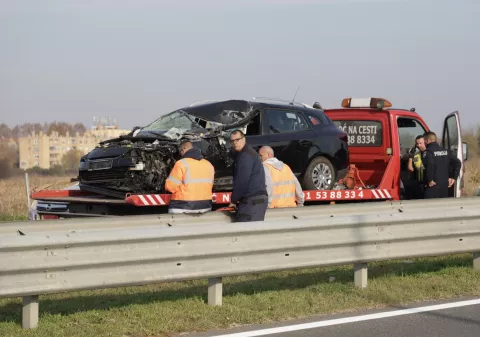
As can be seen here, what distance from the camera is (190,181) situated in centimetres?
905

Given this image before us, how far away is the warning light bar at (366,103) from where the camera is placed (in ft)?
44.8

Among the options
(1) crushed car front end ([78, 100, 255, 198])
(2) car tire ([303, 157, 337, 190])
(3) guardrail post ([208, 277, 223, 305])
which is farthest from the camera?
(2) car tire ([303, 157, 337, 190])

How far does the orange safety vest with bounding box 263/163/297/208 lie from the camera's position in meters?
9.93

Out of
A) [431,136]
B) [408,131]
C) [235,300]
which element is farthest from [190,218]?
[408,131]

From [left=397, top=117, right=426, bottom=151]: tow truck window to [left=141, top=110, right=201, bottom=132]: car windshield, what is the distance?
4372 mm

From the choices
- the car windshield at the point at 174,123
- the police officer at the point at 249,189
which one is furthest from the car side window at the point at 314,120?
the police officer at the point at 249,189

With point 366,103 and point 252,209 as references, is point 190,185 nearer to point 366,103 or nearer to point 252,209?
point 252,209

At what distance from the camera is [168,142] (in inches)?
415

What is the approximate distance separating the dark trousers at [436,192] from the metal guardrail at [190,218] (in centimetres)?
244

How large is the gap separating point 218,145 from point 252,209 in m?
2.74

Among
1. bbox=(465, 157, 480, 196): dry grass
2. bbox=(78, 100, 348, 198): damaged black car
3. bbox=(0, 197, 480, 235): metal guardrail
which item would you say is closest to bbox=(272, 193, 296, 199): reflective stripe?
bbox=(0, 197, 480, 235): metal guardrail

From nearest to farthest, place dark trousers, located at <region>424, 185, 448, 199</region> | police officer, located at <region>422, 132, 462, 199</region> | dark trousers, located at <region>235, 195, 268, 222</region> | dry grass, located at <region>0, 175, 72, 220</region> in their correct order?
dark trousers, located at <region>235, 195, 268, 222</region>
police officer, located at <region>422, 132, 462, 199</region>
dark trousers, located at <region>424, 185, 448, 199</region>
dry grass, located at <region>0, 175, 72, 220</region>

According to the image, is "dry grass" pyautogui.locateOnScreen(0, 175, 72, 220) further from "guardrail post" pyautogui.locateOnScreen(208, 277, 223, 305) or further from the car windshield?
"guardrail post" pyautogui.locateOnScreen(208, 277, 223, 305)

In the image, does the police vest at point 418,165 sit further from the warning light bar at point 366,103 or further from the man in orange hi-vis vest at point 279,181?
the man in orange hi-vis vest at point 279,181
